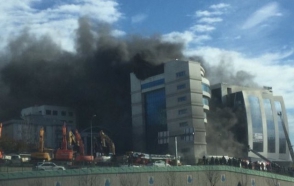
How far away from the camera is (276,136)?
119938mm

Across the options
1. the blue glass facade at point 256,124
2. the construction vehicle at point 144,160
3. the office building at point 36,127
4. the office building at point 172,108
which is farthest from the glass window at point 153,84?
the construction vehicle at point 144,160

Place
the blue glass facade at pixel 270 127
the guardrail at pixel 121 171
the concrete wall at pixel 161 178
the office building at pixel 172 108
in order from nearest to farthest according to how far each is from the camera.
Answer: the guardrail at pixel 121 171, the concrete wall at pixel 161 178, the office building at pixel 172 108, the blue glass facade at pixel 270 127

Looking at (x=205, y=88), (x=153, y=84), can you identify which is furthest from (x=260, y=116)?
(x=153, y=84)

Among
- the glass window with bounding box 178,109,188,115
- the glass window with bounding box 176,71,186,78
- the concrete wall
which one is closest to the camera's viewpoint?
the concrete wall

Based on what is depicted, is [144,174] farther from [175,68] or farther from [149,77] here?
[149,77]

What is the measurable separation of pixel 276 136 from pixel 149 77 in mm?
31491

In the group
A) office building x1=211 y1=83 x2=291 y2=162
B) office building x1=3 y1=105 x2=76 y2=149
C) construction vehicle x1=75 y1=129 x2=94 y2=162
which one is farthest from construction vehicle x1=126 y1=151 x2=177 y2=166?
office building x1=3 y1=105 x2=76 y2=149

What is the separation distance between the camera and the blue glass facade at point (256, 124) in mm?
114438

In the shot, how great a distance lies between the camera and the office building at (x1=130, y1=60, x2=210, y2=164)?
103188 mm

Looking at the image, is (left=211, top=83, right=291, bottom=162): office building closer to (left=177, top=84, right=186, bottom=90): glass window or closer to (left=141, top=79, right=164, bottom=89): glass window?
(left=141, top=79, right=164, bottom=89): glass window

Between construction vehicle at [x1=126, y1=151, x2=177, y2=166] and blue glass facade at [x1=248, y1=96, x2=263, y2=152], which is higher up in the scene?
blue glass facade at [x1=248, y1=96, x2=263, y2=152]

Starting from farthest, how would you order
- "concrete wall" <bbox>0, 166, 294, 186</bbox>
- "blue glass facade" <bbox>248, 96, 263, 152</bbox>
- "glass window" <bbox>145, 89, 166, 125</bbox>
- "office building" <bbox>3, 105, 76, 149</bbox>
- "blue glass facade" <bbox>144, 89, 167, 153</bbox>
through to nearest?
1. "office building" <bbox>3, 105, 76, 149</bbox>
2. "blue glass facade" <bbox>248, 96, 263, 152</bbox>
3. "glass window" <bbox>145, 89, 166, 125</bbox>
4. "blue glass facade" <bbox>144, 89, 167, 153</bbox>
5. "concrete wall" <bbox>0, 166, 294, 186</bbox>

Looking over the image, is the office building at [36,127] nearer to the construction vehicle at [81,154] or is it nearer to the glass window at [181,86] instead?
the glass window at [181,86]

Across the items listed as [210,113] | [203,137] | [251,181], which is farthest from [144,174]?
[210,113]
